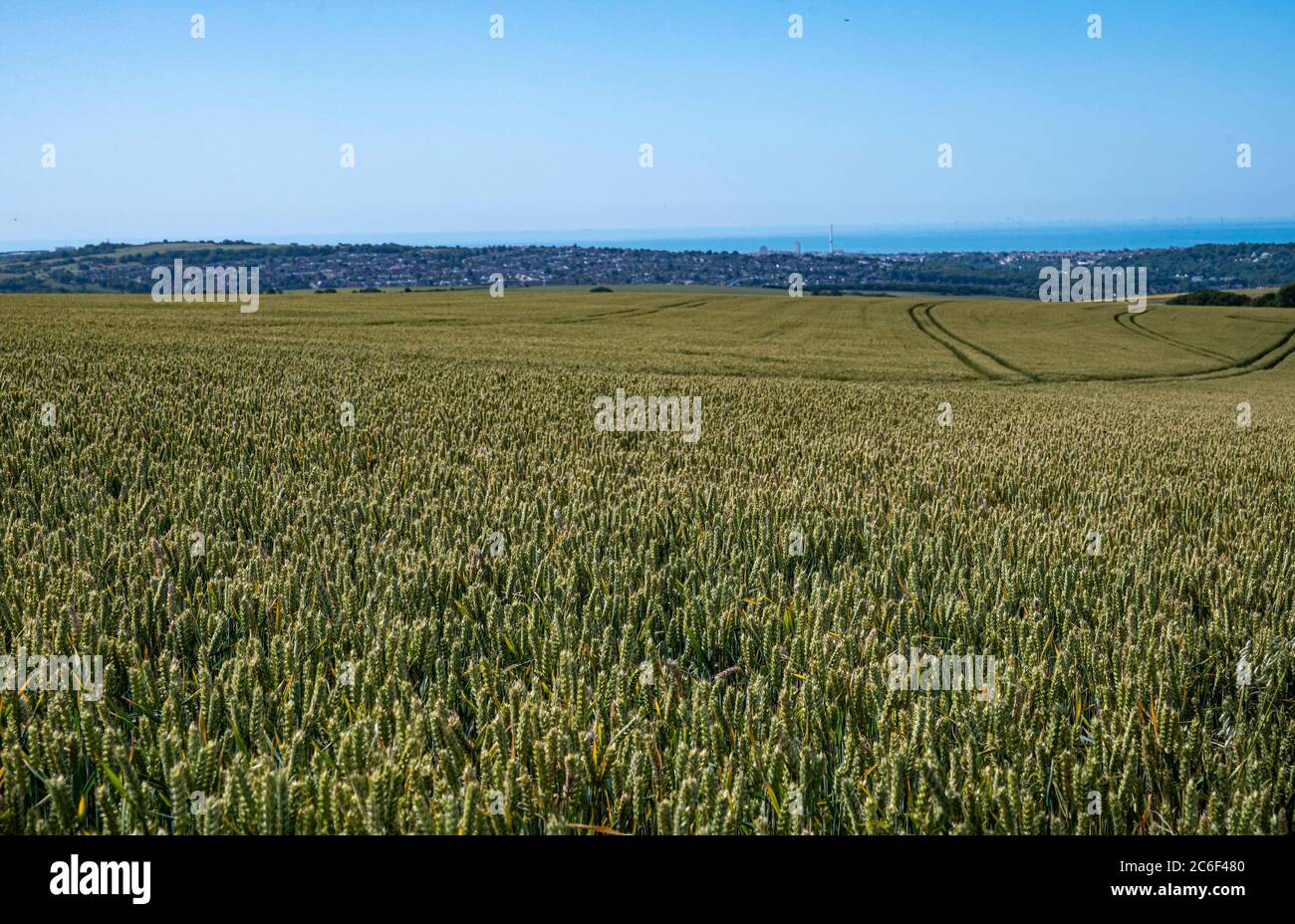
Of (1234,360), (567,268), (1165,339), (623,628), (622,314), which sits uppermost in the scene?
(567,268)

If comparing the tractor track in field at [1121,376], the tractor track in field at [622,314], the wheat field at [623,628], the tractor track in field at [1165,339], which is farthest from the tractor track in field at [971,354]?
the wheat field at [623,628]

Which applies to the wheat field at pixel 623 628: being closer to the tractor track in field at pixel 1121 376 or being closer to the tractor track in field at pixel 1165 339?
the tractor track in field at pixel 1121 376

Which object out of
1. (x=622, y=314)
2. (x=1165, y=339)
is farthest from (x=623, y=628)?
(x=1165, y=339)

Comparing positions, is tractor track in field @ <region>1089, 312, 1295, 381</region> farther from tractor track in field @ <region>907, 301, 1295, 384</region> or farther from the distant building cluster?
the distant building cluster

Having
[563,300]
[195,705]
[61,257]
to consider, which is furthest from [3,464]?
[61,257]

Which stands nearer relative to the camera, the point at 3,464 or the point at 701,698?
the point at 701,698

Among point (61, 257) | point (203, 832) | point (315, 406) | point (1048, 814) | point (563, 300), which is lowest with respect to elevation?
point (1048, 814)

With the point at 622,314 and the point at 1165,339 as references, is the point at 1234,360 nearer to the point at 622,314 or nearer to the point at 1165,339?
the point at 1165,339

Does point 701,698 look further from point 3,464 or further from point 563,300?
point 563,300
